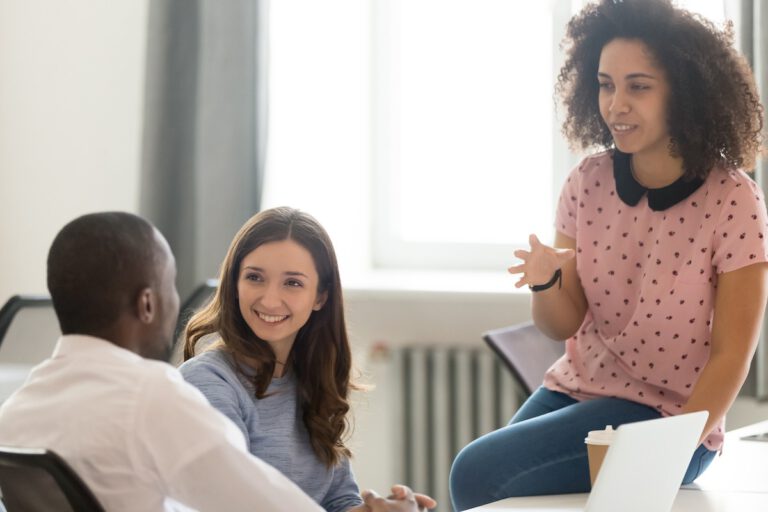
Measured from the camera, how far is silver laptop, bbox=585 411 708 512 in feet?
4.67

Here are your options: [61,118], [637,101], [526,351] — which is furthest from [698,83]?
[61,118]

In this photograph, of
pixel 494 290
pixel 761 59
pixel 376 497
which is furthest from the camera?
pixel 494 290

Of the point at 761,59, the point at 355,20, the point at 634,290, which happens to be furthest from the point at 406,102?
the point at 634,290

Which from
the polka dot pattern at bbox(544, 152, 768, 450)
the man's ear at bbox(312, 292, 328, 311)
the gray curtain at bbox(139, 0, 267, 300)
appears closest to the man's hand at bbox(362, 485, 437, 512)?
the man's ear at bbox(312, 292, 328, 311)

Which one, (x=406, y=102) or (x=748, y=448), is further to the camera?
(x=406, y=102)

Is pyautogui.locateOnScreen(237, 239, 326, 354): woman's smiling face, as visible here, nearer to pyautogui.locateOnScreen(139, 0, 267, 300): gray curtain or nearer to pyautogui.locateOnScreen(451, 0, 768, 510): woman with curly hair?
pyautogui.locateOnScreen(451, 0, 768, 510): woman with curly hair

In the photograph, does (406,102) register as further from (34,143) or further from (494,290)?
(34,143)

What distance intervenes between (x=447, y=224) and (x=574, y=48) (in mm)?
1467

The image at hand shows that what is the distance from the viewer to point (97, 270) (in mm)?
1316

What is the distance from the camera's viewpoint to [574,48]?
90.4 inches

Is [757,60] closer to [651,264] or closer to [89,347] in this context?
[651,264]

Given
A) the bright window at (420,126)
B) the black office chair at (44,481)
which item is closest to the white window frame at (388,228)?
the bright window at (420,126)

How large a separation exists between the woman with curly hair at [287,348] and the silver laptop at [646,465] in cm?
51

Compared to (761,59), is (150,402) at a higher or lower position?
lower
